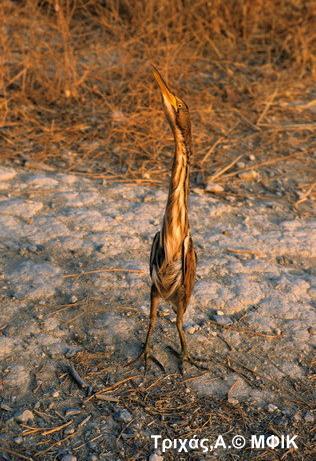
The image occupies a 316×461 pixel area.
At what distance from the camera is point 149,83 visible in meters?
6.35

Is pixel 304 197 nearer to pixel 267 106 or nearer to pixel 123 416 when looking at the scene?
pixel 267 106

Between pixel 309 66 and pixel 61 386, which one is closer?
pixel 61 386

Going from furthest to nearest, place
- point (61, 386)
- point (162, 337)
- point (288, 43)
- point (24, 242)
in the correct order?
point (288, 43) → point (24, 242) → point (162, 337) → point (61, 386)

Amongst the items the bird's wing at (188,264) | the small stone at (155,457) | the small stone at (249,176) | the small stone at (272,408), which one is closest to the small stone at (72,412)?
the small stone at (155,457)

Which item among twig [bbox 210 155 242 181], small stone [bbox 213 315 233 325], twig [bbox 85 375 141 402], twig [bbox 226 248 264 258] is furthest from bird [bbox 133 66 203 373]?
twig [bbox 210 155 242 181]

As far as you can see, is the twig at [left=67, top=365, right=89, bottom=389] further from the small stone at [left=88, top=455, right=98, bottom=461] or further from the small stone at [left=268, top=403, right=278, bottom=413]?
the small stone at [left=268, top=403, right=278, bottom=413]

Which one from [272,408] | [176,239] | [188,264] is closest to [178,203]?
[176,239]

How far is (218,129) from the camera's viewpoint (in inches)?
244

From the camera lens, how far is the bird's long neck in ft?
9.78

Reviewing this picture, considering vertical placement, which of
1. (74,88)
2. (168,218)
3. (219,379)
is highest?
(168,218)

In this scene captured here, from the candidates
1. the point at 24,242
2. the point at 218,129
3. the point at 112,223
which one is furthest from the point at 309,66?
the point at 24,242

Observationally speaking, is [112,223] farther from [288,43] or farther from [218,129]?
[288,43]

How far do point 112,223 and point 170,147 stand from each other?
133cm

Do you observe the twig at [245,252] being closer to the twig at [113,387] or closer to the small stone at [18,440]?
the twig at [113,387]
